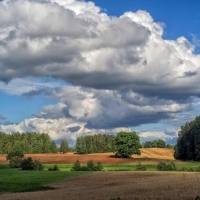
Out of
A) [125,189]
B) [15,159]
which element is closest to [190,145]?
[15,159]

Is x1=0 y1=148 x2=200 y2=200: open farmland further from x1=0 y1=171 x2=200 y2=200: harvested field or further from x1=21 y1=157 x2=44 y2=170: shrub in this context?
x1=21 y1=157 x2=44 y2=170: shrub

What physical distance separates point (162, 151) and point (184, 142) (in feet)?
96.0

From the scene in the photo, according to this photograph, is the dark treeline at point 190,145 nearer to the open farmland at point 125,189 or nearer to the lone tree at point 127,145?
the lone tree at point 127,145

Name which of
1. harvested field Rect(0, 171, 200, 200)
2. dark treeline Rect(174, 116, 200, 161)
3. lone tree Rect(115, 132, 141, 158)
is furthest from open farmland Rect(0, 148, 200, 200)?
lone tree Rect(115, 132, 141, 158)

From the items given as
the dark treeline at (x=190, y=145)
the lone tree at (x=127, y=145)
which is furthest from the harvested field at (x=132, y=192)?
the lone tree at (x=127, y=145)

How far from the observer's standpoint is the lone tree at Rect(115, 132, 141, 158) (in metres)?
154

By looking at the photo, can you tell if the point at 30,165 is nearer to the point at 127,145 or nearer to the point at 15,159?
the point at 15,159

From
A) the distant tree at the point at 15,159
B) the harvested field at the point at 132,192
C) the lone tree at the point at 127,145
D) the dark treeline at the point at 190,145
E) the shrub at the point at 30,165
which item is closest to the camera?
the harvested field at the point at 132,192

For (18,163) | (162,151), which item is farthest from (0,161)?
(162,151)

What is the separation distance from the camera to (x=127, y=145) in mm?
154625

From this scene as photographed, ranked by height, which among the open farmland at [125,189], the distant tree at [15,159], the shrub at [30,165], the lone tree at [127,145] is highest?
the lone tree at [127,145]

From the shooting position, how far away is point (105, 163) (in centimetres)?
12456

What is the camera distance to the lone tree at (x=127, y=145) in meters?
154

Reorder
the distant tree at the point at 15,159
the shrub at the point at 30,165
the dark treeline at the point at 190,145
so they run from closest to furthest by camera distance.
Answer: the shrub at the point at 30,165 → the distant tree at the point at 15,159 → the dark treeline at the point at 190,145
